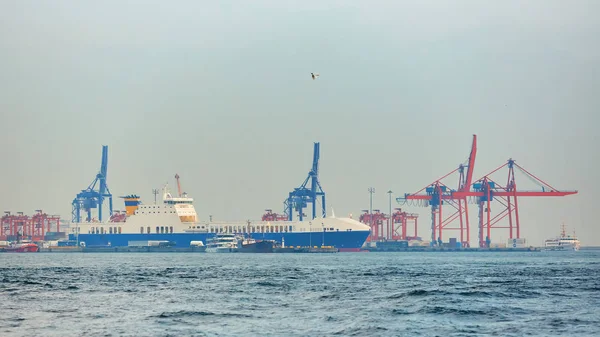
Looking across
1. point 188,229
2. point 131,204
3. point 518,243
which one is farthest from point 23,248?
point 518,243

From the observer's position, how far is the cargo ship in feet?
564

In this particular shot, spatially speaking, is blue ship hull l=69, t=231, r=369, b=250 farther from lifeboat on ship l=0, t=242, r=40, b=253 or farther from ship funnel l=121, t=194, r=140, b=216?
lifeboat on ship l=0, t=242, r=40, b=253

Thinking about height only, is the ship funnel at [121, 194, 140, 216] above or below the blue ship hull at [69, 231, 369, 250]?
above

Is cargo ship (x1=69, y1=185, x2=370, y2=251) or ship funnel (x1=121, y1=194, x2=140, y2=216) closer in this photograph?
cargo ship (x1=69, y1=185, x2=370, y2=251)

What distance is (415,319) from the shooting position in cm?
3909

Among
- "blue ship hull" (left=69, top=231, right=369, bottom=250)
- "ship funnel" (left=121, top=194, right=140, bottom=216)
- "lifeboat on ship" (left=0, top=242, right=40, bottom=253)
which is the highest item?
"ship funnel" (left=121, top=194, right=140, bottom=216)

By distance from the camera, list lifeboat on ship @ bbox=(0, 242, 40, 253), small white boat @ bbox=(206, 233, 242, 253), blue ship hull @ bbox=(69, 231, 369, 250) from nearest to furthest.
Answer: small white boat @ bbox=(206, 233, 242, 253) < blue ship hull @ bbox=(69, 231, 369, 250) < lifeboat on ship @ bbox=(0, 242, 40, 253)

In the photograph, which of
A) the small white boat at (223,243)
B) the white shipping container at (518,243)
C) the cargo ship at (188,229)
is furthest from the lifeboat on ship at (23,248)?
the white shipping container at (518,243)

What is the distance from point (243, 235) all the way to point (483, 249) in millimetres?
52433

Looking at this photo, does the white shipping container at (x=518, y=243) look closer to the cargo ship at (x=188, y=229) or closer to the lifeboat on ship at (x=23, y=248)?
the cargo ship at (x=188, y=229)

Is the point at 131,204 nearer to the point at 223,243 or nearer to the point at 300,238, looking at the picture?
the point at 223,243

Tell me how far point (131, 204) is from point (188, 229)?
52.6 ft

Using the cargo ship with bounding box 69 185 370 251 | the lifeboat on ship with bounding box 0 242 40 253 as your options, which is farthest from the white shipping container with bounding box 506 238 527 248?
the lifeboat on ship with bounding box 0 242 40 253

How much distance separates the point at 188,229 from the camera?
574ft
